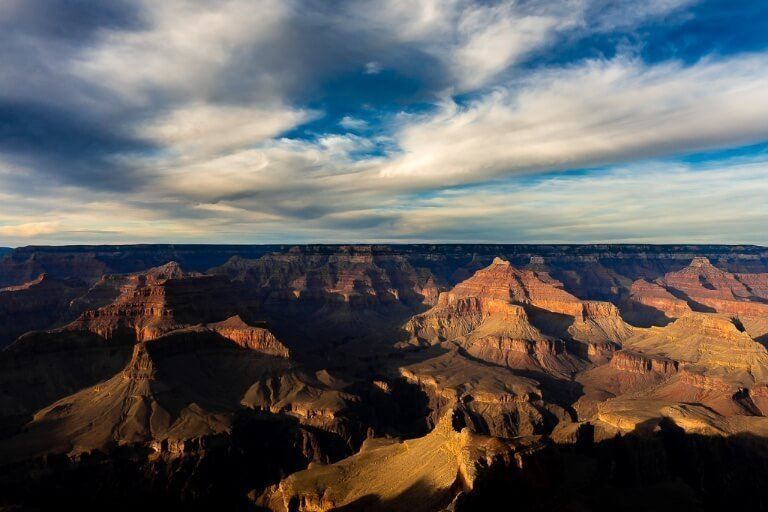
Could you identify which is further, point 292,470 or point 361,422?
point 361,422

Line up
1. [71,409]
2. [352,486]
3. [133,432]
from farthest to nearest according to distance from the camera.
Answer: [71,409] → [133,432] → [352,486]

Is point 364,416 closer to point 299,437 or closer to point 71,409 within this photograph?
point 299,437

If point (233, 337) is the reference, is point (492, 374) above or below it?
below

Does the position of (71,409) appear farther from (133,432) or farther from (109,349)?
(109,349)

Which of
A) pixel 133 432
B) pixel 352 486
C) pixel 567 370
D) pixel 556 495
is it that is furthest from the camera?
pixel 567 370

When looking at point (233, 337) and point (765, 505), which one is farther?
point (233, 337)

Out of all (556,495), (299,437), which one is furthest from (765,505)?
(299,437)

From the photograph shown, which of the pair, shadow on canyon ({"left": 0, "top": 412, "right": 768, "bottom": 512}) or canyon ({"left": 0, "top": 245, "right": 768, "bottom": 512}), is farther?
shadow on canyon ({"left": 0, "top": 412, "right": 768, "bottom": 512})

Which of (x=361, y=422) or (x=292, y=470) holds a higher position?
(x=361, y=422)

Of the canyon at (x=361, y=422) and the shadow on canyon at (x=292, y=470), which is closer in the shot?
the canyon at (x=361, y=422)

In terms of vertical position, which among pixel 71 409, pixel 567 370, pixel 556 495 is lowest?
pixel 567 370
